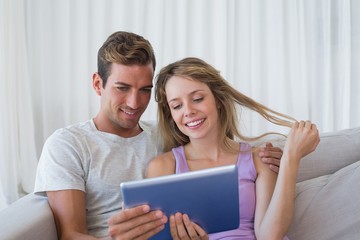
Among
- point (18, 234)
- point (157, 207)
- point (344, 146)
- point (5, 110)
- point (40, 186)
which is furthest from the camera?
point (5, 110)

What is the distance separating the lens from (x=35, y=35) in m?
2.96

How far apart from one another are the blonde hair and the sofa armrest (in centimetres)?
50

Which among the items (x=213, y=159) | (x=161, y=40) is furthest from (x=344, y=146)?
(x=161, y=40)

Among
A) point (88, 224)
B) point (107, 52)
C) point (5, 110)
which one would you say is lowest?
point (88, 224)

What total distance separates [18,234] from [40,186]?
298mm

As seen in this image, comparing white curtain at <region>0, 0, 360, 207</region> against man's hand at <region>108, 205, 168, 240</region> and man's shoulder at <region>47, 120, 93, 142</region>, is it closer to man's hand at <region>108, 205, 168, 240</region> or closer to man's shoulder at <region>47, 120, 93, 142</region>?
man's shoulder at <region>47, 120, 93, 142</region>

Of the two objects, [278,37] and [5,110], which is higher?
[278,37]

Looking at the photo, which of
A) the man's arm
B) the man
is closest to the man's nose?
the man

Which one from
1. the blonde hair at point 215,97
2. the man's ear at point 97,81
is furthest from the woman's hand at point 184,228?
the man's ear at point 97,81

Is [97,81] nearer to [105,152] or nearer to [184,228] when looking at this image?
[105,152]

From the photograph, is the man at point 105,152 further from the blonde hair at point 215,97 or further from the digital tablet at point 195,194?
the digital tablet at point 195,194

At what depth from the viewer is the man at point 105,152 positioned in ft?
4.71

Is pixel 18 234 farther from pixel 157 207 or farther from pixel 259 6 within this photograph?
pixel 259 6

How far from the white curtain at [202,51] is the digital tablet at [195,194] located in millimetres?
1778
